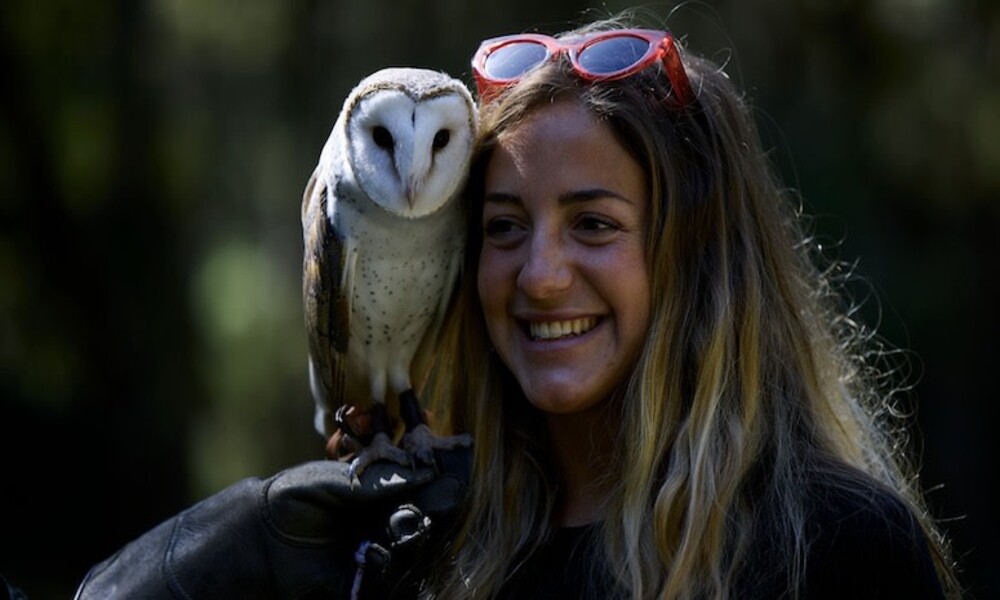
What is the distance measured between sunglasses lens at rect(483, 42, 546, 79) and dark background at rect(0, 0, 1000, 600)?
2074 mm

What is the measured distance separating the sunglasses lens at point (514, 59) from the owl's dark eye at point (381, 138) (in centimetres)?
26

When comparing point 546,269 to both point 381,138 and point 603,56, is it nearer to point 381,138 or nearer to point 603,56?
point 603,56

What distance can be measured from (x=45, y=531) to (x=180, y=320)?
0.85 m

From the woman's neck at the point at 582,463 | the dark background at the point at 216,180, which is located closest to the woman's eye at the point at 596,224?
the woman's neck at the point at 582,463

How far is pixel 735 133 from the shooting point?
155 centimetres

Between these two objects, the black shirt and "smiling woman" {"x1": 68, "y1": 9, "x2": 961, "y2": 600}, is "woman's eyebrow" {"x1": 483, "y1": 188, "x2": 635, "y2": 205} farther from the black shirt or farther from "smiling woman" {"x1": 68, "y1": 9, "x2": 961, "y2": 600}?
the black shirt

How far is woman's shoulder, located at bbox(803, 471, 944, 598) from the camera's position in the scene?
127 centimetres

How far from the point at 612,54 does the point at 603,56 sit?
12 mm

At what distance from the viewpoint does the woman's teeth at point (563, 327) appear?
4.70 feet

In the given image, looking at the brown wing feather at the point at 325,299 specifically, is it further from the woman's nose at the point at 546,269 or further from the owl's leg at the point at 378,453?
the woman's nose at the point at 546,269

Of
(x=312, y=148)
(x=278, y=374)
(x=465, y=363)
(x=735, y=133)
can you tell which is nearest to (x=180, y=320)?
(x=278, y=374)

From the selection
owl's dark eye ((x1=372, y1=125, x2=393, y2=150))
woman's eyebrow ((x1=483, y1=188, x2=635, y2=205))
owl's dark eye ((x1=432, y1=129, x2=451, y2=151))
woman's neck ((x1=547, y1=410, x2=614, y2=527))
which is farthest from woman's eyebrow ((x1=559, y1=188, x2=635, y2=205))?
owl's dark eye ((x1=372, y1=125, x2=393, y2=150))

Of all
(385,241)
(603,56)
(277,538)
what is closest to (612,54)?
(603,56)

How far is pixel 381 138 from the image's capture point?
186 centimetres
